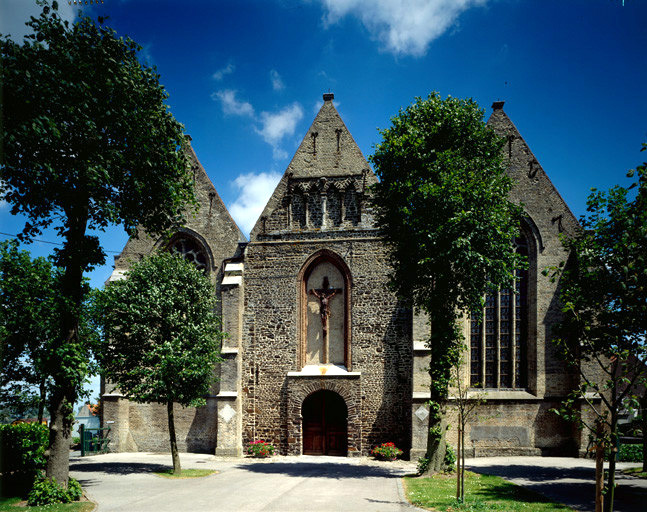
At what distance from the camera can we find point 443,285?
17.3m

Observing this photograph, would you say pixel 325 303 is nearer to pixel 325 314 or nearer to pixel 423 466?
pixel 325 314

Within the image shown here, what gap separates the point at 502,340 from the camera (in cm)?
2331

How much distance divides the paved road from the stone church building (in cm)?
146

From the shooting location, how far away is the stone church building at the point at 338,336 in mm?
22250

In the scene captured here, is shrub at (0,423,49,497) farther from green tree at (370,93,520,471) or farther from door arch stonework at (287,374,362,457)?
green tree at (370,93,520,471)

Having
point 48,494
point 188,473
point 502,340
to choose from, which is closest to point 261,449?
point 188,473

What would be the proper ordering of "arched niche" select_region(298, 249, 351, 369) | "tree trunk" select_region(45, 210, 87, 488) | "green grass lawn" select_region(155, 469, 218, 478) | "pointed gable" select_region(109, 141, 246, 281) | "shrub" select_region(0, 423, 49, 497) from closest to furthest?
1. "tree trunk" select_region(45, 210, 87, 488)
2. "shrub" select_region(0, 423, 49, 497)
3. "green grass lawn" select_region(155, 469, 218, 478)
4. "arched niche" select_region(298, 249, 351, 369)
5. "pointed gable" select_region(109, 141, 246, 281)

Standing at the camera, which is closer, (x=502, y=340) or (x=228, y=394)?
(x=228, y=394)

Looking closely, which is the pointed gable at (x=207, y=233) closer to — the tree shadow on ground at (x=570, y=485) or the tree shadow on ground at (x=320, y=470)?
the tree shadow on ground at (x=320, y=470)

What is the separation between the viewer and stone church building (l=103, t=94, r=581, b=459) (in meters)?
22.2

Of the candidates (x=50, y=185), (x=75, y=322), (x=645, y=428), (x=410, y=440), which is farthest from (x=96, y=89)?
(x=645, y=428)

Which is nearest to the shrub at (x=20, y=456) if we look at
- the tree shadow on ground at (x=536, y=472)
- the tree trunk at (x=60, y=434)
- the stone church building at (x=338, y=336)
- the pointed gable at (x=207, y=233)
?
the tree trunk at (x=60, y=434)

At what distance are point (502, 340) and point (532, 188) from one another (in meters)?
6.90

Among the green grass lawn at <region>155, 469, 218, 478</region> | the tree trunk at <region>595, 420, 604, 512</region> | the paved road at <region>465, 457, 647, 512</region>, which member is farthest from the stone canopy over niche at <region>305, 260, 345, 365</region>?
the tree trunk at <region>595, 420, 604, 512</region>
